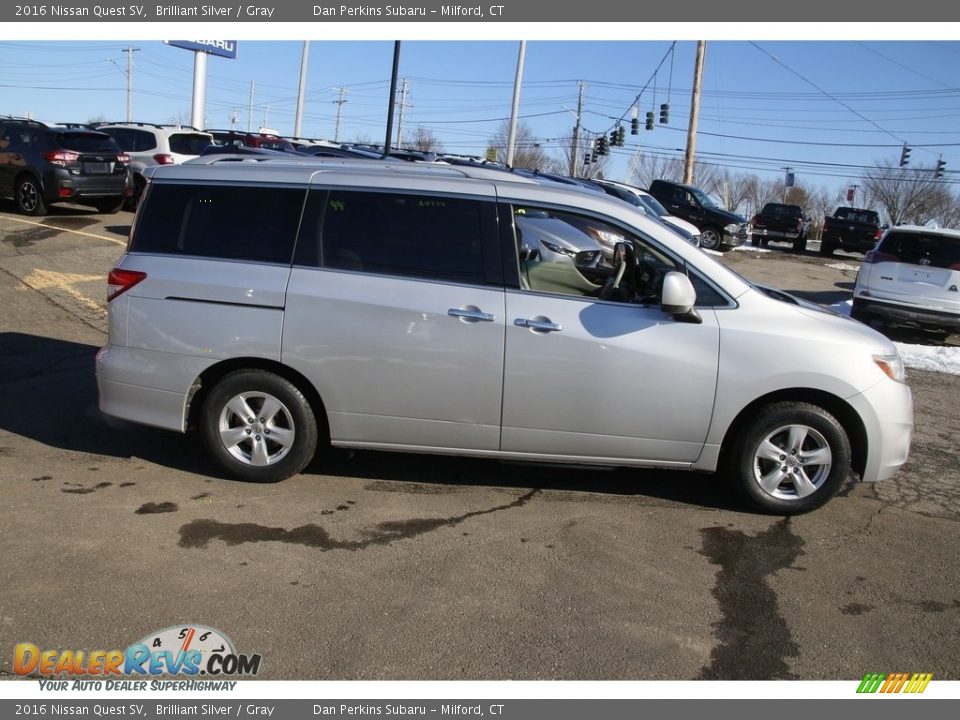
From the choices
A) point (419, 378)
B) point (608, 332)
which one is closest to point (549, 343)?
point (608, 332)

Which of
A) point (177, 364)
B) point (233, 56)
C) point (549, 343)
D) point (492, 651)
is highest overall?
point (233, 56)

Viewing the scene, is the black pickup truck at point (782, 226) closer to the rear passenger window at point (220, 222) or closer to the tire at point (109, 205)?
the tire at point (109, 205)

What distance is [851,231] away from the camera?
93.2 ft

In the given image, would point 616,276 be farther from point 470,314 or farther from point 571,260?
point 470,314

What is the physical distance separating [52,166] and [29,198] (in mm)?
870

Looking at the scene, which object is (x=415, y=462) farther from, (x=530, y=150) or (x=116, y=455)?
(x=530, y=150)

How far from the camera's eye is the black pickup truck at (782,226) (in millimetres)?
29234

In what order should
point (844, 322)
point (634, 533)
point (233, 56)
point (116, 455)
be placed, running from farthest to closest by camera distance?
point (233, 56), point (116, 455), point (844, 322), point (634, 533)

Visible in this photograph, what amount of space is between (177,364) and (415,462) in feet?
5.67

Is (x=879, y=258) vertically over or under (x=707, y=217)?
under

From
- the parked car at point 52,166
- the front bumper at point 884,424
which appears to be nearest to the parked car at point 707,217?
the parked car at point 52,166

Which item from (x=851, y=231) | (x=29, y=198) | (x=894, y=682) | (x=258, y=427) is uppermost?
(x=851, y=231)

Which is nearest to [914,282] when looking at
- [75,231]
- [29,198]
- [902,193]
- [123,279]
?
[123,279]

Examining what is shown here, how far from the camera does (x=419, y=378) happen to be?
5.26m
